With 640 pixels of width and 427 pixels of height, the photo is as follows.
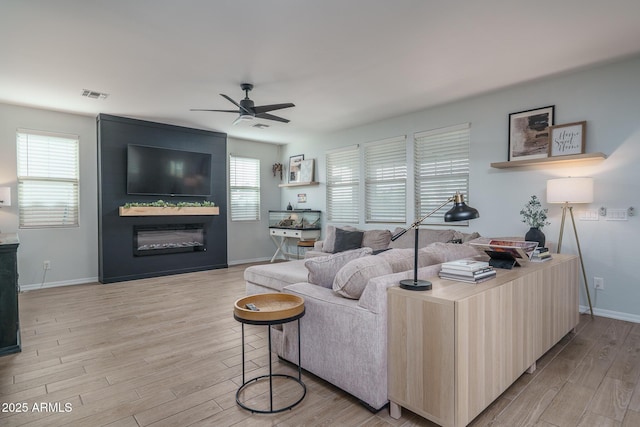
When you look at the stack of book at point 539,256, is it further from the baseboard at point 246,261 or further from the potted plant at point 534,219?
the baseboard at point 246,261

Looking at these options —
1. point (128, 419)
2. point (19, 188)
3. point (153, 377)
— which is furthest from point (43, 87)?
point (128, 419)

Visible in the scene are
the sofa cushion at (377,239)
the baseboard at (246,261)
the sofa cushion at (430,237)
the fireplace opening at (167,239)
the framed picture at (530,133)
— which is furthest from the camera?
the baseboard at (246,261)

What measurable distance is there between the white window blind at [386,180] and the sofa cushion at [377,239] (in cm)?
40

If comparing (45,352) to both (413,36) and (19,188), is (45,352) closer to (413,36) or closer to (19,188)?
(19,188)

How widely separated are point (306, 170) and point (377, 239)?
2.55 meters

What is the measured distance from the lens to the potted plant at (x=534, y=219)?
352 cm

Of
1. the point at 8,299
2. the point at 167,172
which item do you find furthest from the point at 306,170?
the point at 8,299

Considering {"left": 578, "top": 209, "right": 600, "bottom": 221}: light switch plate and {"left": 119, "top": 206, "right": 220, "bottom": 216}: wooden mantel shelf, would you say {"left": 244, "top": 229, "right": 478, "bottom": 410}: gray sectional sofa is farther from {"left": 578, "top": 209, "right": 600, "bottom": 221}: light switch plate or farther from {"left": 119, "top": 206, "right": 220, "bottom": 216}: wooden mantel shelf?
{"left": 119, "top": 206, "right": 220, "bottom": 216}: wooden mantel shelf

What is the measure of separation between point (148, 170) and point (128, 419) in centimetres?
458

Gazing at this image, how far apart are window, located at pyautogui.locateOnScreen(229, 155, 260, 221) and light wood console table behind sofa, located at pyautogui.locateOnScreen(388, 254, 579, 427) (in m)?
5.75

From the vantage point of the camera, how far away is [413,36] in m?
2.88

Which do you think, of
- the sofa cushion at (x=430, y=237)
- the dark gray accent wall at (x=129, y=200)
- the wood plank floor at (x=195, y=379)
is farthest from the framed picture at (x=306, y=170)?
the wood plank floor at (x=195, y=379)

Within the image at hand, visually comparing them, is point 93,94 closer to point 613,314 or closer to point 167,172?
point 167,172

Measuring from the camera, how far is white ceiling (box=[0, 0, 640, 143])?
250 cm
